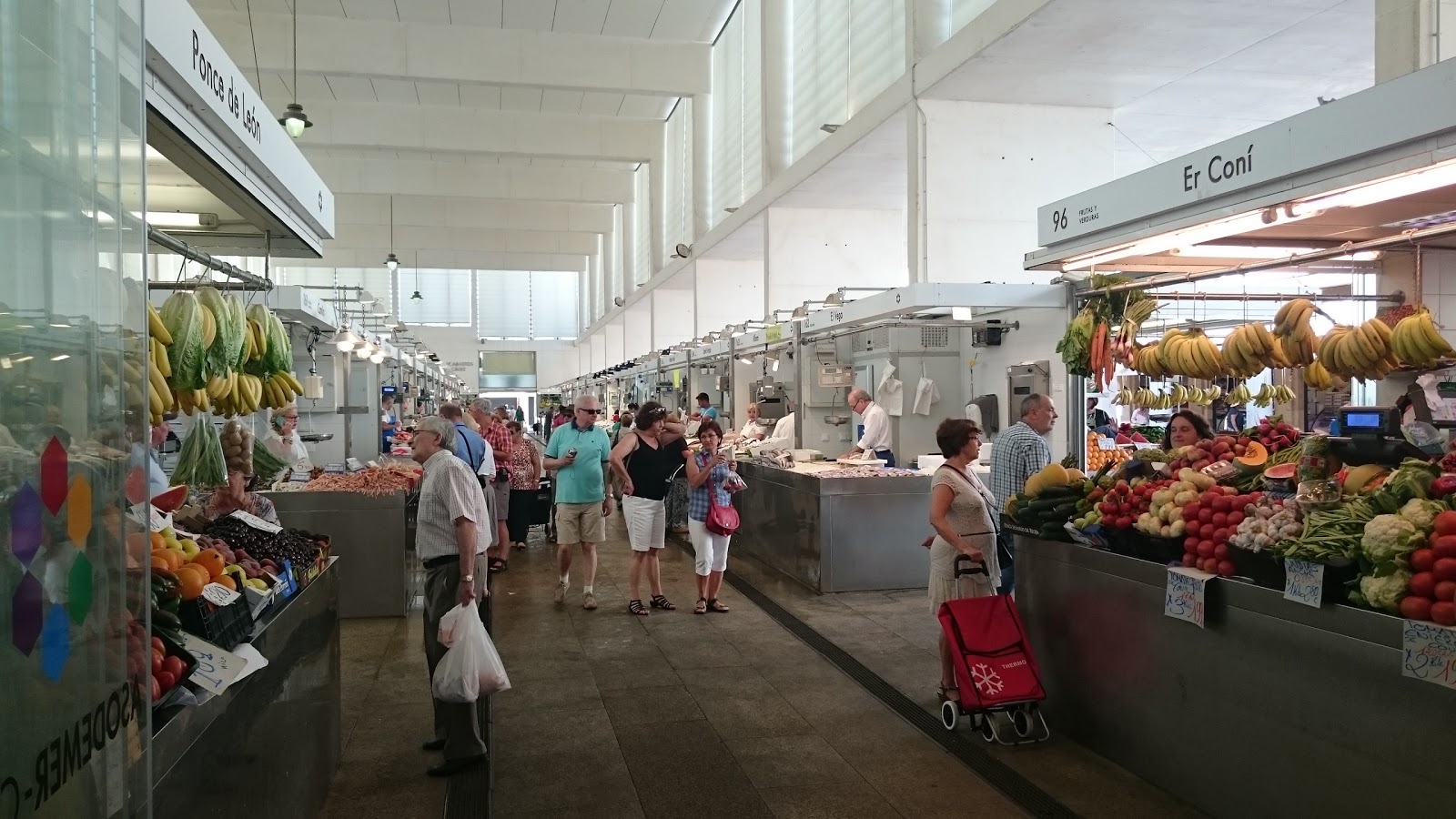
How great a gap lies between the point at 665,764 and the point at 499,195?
703 inches

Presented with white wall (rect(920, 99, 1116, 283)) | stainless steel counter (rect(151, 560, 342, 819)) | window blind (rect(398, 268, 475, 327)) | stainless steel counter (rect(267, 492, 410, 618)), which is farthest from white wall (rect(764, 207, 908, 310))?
window blind (rect(398, 268, 475, 327))

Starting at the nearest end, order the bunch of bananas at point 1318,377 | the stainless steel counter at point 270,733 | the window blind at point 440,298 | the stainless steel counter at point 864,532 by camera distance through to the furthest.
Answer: the stainless steel counter at point 270,733 → the bunch of bananas at point 1318,377 → the stainless steel counter at point 864,532 → the window blind at point 440,298

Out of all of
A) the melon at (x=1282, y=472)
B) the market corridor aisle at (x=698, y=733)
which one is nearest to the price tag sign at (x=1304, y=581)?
the melon at (x=1282, y=472)

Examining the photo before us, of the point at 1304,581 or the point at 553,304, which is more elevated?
the point at 553,304

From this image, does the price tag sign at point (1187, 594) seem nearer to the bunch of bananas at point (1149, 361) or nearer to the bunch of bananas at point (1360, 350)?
the bunch of bananas at point (1360, 350)

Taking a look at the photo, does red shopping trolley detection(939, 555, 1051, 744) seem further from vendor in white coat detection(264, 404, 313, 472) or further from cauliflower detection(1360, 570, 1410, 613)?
vendor in white coat detection(264, 404, 313, 472)

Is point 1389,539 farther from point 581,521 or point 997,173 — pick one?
point 997,173

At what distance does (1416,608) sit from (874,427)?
7565 millimetres

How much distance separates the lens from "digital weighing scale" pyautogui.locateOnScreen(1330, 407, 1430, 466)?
412cm

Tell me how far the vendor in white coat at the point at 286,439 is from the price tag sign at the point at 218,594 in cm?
664

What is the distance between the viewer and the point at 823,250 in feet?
43.7

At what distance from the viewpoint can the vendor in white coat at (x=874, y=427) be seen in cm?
1077

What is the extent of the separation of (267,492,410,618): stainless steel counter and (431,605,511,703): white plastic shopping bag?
141 inches

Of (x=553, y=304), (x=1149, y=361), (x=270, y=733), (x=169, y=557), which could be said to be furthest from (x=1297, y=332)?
(x=553, y=304)
